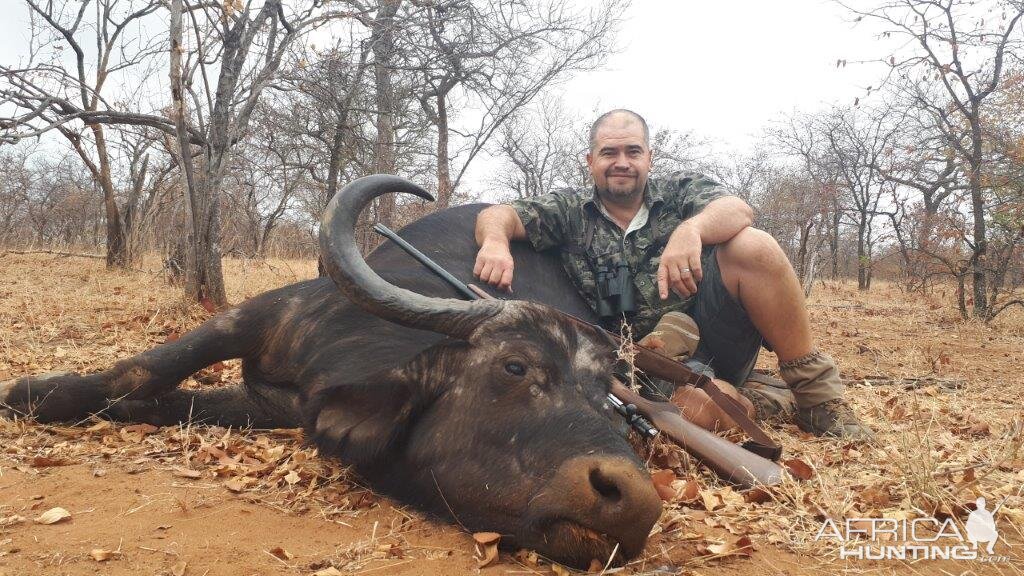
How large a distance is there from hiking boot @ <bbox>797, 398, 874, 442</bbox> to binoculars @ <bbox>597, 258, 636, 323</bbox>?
3.99 feet

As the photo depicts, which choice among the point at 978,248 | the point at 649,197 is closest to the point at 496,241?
the point at 649,197

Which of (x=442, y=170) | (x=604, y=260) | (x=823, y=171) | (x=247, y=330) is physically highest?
(x=823, y=171)

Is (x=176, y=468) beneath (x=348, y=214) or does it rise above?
beneath

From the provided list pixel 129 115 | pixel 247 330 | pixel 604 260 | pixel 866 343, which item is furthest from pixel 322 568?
pixel 866 343

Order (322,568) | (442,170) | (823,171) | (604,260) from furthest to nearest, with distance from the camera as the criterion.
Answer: (823,171) < (442,170) < (604,260) < (322,568)

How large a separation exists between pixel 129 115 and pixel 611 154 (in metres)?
5.08

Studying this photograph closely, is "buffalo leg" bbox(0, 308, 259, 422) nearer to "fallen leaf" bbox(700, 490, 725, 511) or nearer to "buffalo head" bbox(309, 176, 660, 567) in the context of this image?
"buffalo head" bbox(309, 176, 660, 567)

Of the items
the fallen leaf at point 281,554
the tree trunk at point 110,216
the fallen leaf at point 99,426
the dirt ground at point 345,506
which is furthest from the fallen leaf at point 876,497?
the tree trunk at point 110,216

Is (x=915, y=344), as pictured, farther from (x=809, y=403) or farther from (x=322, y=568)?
(x=322, y=568)

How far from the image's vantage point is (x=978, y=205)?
431 inches

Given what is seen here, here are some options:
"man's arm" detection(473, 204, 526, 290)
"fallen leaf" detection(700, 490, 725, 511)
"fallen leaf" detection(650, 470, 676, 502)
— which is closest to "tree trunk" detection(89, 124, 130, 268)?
"man's arm" detection(473, 204, 526, 290)

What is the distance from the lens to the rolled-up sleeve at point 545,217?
432 cm

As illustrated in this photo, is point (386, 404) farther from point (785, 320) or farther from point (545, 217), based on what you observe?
point (785, 320)

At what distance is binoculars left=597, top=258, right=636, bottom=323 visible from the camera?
13.8 ft
